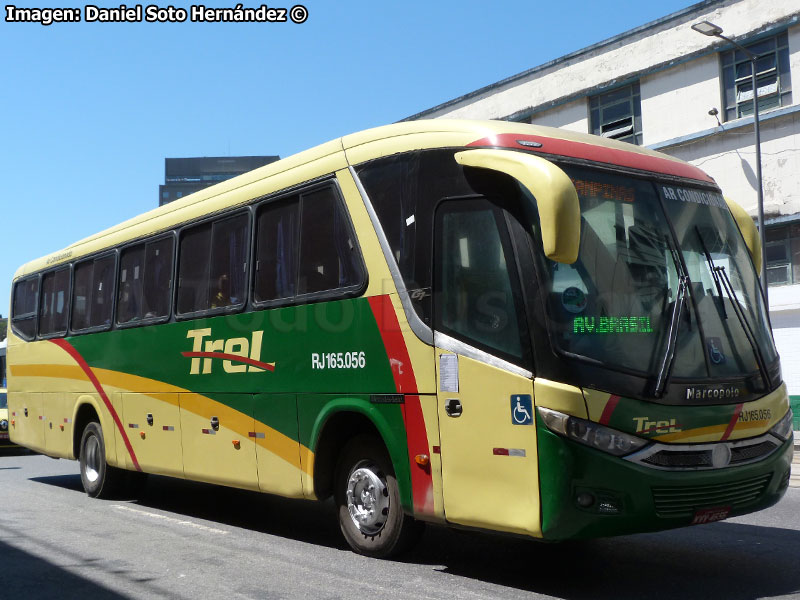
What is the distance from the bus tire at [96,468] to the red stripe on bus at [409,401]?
6.65 metres

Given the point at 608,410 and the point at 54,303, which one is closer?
the point at 608,410

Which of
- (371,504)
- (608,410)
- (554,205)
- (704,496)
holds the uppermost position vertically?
(554,205)

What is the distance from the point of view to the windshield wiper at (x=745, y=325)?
6.88 m

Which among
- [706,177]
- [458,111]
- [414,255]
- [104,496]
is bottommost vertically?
[104,496]

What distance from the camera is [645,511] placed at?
611 centimetres

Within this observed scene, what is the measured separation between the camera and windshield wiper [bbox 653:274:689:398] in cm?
624

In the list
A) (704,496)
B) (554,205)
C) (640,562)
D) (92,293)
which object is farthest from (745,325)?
(92,293)

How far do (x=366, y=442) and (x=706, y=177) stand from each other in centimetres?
349

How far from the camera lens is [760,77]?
2802cm

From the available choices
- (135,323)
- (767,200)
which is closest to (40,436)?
(135,323)

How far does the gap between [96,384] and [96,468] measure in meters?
1.17

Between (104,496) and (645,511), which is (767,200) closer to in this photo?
(104,496)

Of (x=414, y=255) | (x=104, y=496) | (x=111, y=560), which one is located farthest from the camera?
(x=104, y=496)

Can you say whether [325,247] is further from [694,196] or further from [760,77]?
[760,77]
